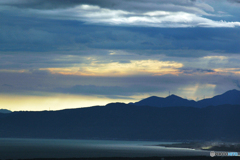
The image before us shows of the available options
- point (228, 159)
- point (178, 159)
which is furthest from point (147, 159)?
point (228, 159)

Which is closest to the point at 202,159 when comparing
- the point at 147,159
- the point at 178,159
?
the point at 178,159

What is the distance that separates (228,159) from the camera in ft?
370

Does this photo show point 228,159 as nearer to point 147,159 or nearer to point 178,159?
point 178,159

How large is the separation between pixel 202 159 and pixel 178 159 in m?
7.12

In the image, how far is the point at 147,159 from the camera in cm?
11775

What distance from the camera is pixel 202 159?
383 ft

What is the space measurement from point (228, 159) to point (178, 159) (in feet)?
48.4

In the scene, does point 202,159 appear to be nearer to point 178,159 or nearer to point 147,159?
point 178,159

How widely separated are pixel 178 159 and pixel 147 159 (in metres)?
9.50

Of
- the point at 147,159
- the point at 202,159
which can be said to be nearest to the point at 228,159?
the point at 202,159

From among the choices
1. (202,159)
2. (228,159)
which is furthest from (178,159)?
(228,159)

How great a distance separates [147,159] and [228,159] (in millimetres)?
23175
